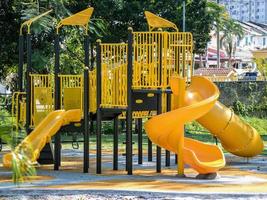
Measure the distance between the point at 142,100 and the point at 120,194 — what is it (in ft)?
9.40

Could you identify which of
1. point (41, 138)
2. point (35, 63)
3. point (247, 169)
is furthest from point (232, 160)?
point (35, 63)

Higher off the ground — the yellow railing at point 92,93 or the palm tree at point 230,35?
the palm tree at point 230,35

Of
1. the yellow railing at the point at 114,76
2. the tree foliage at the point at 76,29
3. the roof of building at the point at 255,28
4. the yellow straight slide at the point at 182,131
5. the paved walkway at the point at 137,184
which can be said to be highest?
the roof of building at the point at 255,28

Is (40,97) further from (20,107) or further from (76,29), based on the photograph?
(76,29)

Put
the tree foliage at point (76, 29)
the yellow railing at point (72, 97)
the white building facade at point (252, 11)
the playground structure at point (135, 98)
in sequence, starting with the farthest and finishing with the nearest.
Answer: the white building facade at point (252, 11) < the tree foliage at point (76, 29) < the yellow railing at point (72, 97) < the playground structure at point (135, 98)

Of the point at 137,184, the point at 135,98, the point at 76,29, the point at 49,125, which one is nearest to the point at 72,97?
the point at 49,125

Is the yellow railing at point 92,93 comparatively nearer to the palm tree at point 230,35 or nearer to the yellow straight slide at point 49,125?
the yellow straight slide at point 49,125

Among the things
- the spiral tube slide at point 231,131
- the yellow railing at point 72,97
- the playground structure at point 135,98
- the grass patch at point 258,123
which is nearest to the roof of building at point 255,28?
the grass patch at point 258,123

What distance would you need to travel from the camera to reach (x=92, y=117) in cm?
1330

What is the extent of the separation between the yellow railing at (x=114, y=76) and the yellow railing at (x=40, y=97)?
1.78 metres

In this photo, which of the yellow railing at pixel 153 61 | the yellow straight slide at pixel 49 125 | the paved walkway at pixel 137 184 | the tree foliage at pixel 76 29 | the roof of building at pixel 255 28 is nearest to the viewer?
the paved walkway at pixel 137 184

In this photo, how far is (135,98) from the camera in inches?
468

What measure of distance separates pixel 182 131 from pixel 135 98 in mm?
1093

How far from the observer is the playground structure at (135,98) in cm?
1157
